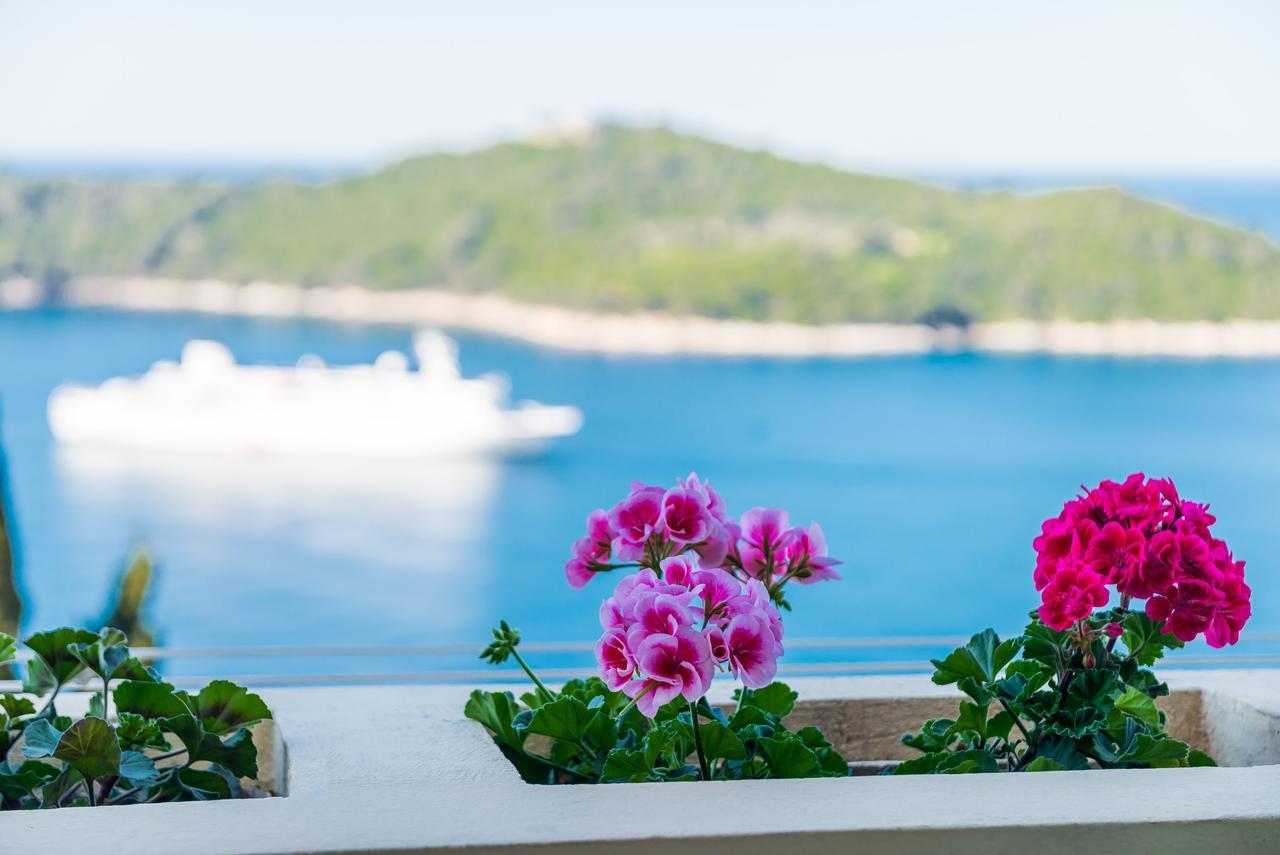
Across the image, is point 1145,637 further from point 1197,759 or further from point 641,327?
point 641,327

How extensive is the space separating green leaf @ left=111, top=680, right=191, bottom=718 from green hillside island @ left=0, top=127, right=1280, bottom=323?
26.3 meters

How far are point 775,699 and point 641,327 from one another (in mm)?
27651

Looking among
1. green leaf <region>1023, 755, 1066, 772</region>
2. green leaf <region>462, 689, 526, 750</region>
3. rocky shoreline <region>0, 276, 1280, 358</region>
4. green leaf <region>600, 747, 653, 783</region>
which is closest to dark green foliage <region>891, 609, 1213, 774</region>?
green leaf <region>1023, 755, 1066, 772</region>

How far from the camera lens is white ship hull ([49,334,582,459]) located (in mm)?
25594

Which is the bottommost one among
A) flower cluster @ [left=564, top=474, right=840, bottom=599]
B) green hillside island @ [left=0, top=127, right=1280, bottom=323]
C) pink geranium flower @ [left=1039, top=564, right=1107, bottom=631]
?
pink geranium flower @ [left=1039, top=564, right=1107, bottom=631]

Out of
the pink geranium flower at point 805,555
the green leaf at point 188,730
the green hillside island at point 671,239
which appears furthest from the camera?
the green hillside island at point 671,239

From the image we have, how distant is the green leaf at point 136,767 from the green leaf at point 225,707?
6cm

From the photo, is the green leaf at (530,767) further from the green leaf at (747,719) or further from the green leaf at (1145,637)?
the green leaf at (1145,637)

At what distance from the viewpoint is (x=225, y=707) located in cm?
113

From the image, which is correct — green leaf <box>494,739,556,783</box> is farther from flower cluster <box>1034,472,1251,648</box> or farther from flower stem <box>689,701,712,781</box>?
flower cluster <box>1034,472,1251,648</box>

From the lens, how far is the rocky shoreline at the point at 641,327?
27.3 m

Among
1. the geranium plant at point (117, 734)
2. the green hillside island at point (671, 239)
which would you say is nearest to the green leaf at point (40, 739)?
the geranium plant at point (117, 734)

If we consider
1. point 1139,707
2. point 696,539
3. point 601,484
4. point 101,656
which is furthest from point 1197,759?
point 601,484

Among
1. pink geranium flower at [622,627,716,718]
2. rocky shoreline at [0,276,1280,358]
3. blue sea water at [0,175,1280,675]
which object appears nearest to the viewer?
pink geranium flower at [622,627,716,718]
